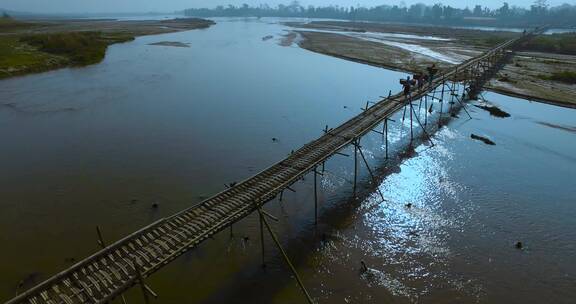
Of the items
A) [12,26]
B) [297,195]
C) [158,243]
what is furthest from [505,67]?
[12,26]

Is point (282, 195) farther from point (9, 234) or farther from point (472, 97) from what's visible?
point (472, 97)

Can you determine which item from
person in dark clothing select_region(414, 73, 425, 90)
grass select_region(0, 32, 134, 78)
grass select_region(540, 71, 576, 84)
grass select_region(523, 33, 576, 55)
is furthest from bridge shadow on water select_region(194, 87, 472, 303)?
grass select_region(523, 33, 576, 55)

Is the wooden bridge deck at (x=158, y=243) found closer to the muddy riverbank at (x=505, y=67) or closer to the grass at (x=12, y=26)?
the muddy riverbank at (x=505, y=67)

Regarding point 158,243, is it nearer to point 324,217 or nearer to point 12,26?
point 324,217

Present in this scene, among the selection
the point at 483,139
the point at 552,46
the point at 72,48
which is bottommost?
the point at 483,139

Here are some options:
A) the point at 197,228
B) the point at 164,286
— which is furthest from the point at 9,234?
the point at 197,228

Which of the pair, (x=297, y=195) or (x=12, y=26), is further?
(x=12, y=26)
